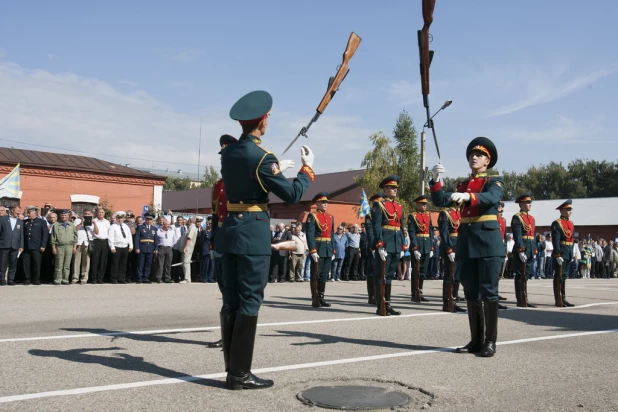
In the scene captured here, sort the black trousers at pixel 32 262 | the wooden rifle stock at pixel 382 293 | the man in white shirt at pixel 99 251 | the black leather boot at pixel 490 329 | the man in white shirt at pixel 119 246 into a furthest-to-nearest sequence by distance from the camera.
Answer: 1. the man in white shirt at pixel 119 246
2. the man in white shirt at pixel 99 251
3. the black trousers at pixel 32 262
4. the wooden rifle stock at pixel 382 293
5. the black leather boot at pixel 490 329

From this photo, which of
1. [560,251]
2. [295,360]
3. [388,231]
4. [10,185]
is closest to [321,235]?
[388,231]

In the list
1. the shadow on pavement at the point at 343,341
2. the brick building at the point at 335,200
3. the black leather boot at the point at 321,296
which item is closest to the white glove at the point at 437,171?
the shadow on pavement at the point at 343,341

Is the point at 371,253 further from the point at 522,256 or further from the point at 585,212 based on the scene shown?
the point at 585,212

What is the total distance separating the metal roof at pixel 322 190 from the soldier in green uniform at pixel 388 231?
3312 centimetres

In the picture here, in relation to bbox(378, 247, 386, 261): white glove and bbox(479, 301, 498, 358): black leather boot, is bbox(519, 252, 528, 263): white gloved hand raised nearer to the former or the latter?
bbox(378, 247, 386, 261): white glove

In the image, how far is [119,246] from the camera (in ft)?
57.6

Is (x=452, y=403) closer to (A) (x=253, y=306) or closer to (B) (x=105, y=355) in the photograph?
(A) (x=253, y=306)

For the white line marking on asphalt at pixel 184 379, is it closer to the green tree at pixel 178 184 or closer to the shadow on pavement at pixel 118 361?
the shadow on pavement at pixel 118 361

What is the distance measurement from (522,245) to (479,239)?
577 cm

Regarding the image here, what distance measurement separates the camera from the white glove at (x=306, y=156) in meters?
5.09

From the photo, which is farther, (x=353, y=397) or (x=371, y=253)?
(x=371, y=253)

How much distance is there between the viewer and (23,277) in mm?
16453

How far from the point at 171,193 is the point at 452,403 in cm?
6446

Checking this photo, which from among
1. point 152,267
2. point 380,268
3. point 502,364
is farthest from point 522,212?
point 152,267
